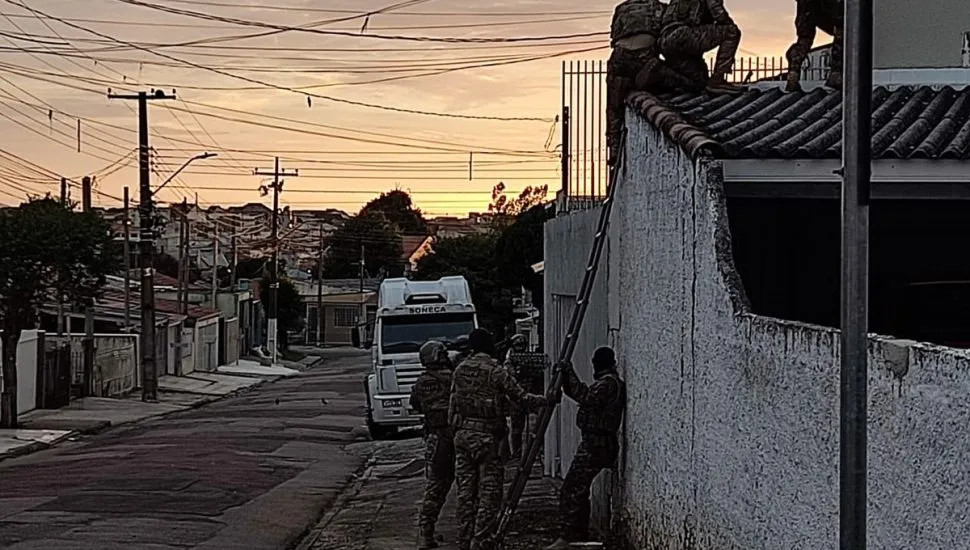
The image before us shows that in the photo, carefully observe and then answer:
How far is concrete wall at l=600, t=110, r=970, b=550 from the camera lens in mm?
5004

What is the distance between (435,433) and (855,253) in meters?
9.85

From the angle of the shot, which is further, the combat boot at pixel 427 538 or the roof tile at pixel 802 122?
the combat boot at pixel 427 538

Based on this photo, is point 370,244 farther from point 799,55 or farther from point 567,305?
point 799,55

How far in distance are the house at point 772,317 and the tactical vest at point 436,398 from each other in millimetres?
1660

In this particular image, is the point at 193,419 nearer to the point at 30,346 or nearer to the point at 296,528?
the point at 30,346

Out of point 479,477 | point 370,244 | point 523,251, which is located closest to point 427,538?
point 479,477

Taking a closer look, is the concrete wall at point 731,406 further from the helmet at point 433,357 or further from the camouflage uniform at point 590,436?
the helmet at point 433,357

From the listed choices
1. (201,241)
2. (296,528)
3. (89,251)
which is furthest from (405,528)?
(201,241)

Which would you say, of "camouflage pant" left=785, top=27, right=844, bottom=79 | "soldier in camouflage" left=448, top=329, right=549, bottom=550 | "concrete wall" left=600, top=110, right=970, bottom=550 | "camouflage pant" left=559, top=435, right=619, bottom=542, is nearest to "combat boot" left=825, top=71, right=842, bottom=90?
"camouflage pant" left=785, top=27, right=844, bottom=79

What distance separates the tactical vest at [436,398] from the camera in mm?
14086

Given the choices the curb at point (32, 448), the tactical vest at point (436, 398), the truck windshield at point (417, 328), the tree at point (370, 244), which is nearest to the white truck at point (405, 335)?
the truck windshield at point (417, 328)

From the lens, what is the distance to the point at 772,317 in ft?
37.7

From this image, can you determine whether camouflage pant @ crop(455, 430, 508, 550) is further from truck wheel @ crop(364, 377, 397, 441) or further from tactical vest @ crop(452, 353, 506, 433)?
truck wheel @ crop(364, 377, 397, 441)

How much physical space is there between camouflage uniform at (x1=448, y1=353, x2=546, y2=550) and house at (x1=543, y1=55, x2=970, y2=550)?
108cm
